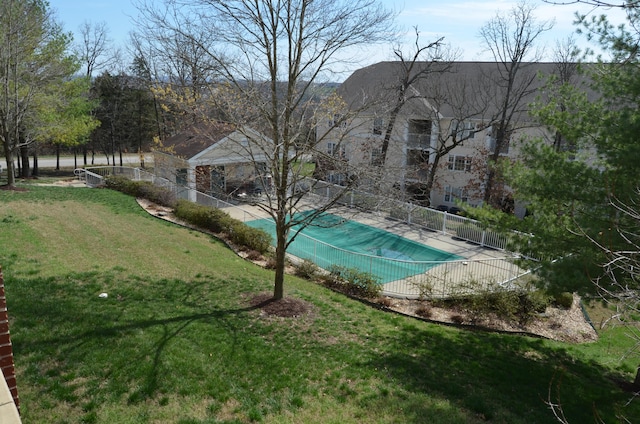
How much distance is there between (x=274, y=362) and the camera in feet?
24.5

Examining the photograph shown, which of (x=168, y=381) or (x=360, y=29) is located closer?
(x=168, y=381)

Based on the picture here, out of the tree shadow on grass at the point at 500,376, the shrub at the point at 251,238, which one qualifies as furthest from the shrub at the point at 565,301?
the shrub at the point at 251,238

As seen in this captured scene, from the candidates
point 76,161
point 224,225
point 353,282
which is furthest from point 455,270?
point 76,161

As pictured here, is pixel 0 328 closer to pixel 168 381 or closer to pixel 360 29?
pixel 168 381

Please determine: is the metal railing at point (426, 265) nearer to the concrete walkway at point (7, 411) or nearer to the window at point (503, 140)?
the concrete walkway at point (7, 411)

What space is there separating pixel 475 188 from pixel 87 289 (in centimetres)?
2129

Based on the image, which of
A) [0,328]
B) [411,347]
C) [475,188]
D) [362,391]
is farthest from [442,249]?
[0,328]

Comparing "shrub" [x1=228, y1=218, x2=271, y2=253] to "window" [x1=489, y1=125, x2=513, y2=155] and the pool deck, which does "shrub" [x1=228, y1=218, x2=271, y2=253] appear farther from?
"window" [x1=489, y1=125, x2=513, y2=155]

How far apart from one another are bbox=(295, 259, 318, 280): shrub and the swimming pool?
36.7 inches

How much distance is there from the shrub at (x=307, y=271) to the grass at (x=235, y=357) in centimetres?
165

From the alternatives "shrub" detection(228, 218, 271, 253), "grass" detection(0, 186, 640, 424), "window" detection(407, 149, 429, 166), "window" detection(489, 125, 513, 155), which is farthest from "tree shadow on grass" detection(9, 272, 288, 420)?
"window" detection(489, 125, 513, 155)

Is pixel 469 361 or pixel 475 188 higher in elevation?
pixel 475 188

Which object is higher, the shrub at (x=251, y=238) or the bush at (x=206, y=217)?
the bush at (x=206, y=217)

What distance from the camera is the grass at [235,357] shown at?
6.09 m
